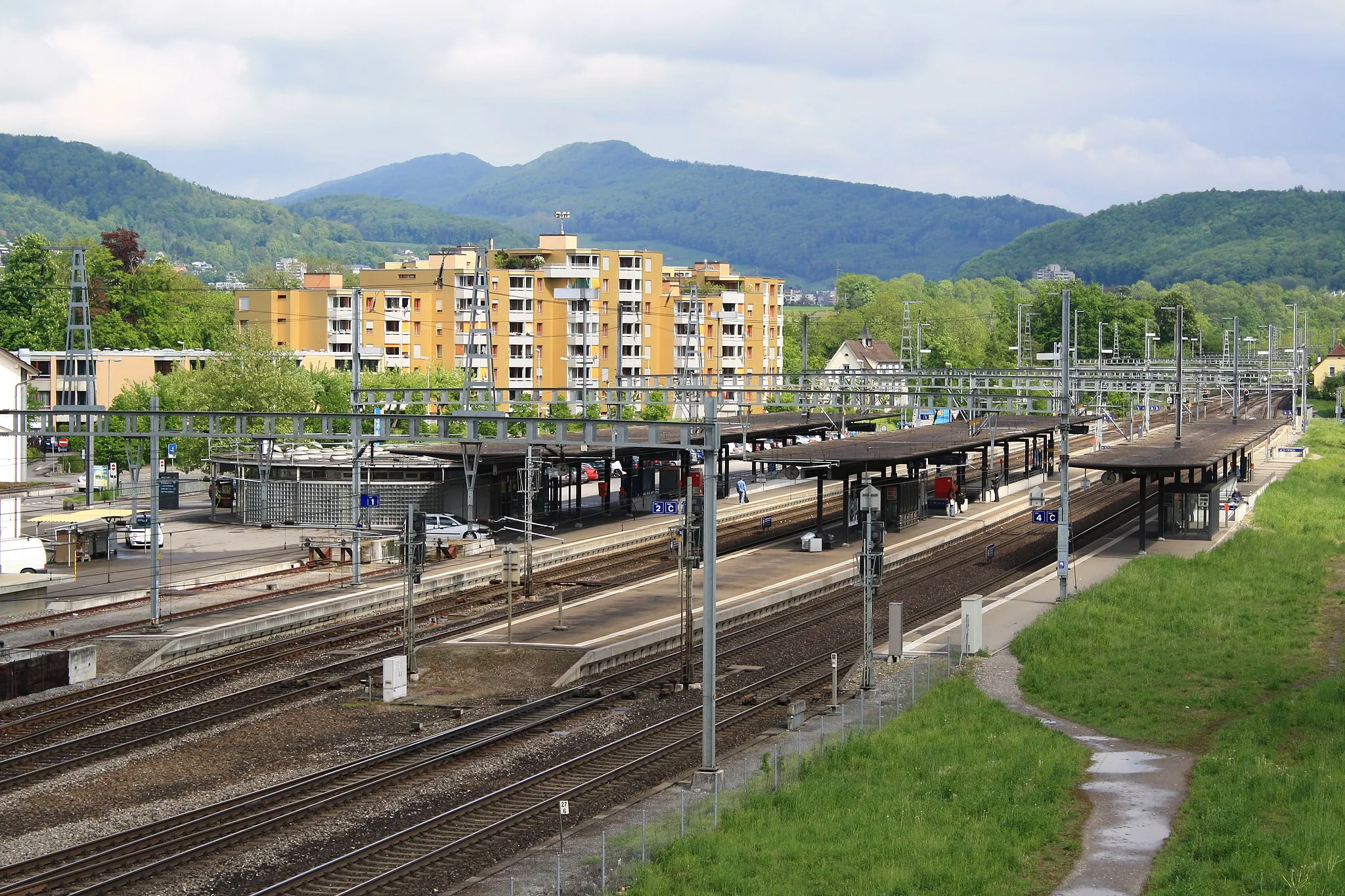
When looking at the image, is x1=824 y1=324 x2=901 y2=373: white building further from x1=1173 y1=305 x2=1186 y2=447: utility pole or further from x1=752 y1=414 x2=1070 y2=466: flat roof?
x1=1173 y1=305 x2=1186 y2=447: utility pole

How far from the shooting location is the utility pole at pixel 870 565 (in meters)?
28.3

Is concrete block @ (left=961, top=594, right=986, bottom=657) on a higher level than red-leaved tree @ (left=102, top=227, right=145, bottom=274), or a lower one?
lower

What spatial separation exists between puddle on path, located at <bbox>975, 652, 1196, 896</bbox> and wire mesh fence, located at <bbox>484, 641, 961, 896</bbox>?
10.3ft

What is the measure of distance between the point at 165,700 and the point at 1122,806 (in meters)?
18.0

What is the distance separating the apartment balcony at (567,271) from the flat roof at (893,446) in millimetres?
44069

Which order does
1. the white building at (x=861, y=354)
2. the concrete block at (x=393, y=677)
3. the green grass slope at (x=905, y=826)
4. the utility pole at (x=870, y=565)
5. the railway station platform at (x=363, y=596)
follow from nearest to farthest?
1. the green grass slope at (x=905, y=826)
2. the utility pole at (x=870, y=565)
3. the concrete block at (x=393, y=677)
4. the railway station platform at (x=363, y=596)
5. the white building at (x=861, y=354)

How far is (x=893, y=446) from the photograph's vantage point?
196 feet

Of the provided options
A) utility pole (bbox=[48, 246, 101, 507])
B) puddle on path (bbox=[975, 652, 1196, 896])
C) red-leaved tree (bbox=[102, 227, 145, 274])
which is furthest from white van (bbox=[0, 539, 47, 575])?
red-leaved tree (bbox=[102, 227, 145, 274])

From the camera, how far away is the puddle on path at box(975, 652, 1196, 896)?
58.2ft

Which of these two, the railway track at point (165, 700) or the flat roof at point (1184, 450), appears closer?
the railway track at point (165, 700)

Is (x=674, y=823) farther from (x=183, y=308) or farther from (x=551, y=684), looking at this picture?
(x=183, y=308)

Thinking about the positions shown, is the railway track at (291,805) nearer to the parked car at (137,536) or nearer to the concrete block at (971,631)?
the concrete block at (971,631)

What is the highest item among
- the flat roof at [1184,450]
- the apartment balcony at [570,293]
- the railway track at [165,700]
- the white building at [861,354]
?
the apartment balcony at [570,293]

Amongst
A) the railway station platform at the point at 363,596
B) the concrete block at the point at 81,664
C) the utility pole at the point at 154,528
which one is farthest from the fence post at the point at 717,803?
the utility pole at the point at 154,528
